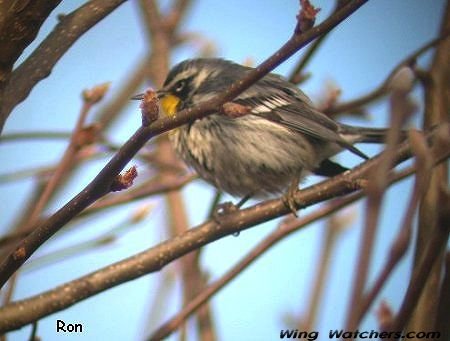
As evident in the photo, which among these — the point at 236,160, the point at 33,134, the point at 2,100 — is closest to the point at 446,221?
the point at 2,100

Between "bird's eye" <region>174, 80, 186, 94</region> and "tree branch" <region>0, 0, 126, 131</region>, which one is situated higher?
"bird's eye" <region>174, 80, 186, 94</region>

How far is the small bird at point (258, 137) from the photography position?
4047mm

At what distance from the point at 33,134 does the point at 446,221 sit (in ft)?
8.71

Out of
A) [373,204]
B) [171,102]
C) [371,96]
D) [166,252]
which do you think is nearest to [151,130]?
[373,204]

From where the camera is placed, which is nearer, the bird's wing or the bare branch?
the bare branch

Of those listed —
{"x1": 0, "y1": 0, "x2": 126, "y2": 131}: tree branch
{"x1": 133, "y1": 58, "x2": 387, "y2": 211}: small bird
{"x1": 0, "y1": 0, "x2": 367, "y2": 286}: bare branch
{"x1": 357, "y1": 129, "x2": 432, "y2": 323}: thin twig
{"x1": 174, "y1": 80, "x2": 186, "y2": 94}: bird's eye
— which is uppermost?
{"x1": 174, "y1": 80, "x2": 186, "y2": 94}: bird's eye

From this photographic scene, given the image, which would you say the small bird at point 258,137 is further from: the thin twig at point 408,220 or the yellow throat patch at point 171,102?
the thin twig at point 408,220

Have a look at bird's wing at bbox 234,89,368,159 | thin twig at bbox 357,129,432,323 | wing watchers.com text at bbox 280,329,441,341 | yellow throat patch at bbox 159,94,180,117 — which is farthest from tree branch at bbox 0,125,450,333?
yellow throat patch at bbox 159,94,180,117

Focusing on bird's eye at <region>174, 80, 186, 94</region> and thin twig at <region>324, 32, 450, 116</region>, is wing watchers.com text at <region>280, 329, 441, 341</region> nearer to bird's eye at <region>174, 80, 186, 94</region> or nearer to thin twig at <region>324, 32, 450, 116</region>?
thin twig at <region>324, 32, 450, 116</region>

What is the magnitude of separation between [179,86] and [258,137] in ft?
2.49

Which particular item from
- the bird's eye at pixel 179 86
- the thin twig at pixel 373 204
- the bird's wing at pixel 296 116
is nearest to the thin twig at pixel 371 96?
the bird's wing at pixel 296 116

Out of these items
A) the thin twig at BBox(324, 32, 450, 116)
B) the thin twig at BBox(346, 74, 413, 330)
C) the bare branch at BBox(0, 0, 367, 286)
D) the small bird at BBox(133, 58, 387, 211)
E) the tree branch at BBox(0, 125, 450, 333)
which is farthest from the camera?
the small bird at BBox(133, 58, 387, 211)

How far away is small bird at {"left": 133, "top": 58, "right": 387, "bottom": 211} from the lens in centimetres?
405

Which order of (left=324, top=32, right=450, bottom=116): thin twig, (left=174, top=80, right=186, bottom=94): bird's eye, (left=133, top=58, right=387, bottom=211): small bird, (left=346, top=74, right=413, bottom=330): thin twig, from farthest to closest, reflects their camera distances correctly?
(left=174, top=80, right=186, bottom=94): bird's eye < (left=133, top=58, right=387, bottom=211): small bird < (left=324, top=32, right=450, bottom=116): thin twig < (left=346, top=74, right=413, bottom=330): thin twig
